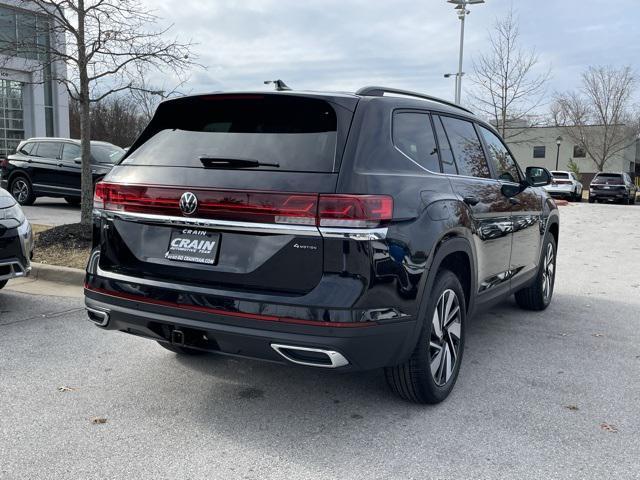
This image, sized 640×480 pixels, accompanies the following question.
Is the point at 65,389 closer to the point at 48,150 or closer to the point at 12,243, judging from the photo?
the point at 12,243

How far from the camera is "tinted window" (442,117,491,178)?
13.6ft

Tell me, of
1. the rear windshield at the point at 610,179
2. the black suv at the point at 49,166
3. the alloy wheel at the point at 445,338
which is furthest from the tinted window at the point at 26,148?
the rear windshield at the point at 610,179

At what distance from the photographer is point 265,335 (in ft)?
9.50

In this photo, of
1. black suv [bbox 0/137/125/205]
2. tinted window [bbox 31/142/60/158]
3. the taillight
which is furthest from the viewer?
tinted window [bbox 31/142/60/158]

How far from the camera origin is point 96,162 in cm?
1332

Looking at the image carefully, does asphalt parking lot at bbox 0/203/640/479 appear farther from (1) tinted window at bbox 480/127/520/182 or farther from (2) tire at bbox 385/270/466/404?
(1) tinted window at bbox 480/127/520/182

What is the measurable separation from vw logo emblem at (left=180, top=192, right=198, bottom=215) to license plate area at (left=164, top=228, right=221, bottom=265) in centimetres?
10

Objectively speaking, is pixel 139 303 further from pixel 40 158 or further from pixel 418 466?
pixel 40 158

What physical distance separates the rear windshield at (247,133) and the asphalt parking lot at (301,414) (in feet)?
4.63

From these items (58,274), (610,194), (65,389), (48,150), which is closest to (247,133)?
(65,389)

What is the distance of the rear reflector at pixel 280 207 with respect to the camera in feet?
9.34

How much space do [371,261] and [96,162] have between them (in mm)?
11782

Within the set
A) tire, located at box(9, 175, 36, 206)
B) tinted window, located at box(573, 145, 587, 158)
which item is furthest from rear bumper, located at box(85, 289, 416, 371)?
tinted window, located at box(573, 145, 587, 158)

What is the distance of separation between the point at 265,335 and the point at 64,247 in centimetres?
588
